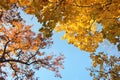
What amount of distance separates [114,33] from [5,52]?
51.6 ft

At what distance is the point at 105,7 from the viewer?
17.7 feet

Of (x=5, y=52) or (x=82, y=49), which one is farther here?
(x=5, y=52)

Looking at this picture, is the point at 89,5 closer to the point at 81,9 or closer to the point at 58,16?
the point at 81,9

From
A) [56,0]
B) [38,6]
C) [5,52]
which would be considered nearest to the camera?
[38,6]

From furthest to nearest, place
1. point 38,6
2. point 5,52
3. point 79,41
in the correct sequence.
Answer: point 5,52 → point 79,41 → point 38,6

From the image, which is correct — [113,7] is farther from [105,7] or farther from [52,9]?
[52,9]

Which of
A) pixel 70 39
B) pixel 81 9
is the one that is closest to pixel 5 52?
pixel 70 39

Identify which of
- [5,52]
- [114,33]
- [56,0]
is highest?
[5,52]

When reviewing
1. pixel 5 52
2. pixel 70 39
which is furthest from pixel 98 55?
pixel 5 52

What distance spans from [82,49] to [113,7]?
301cm

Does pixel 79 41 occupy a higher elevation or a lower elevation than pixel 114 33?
higher

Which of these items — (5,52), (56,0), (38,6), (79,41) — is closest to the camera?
(38,6)

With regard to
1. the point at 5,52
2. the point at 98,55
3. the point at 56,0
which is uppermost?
the point at 5,52

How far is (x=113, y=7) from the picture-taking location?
530 cm
